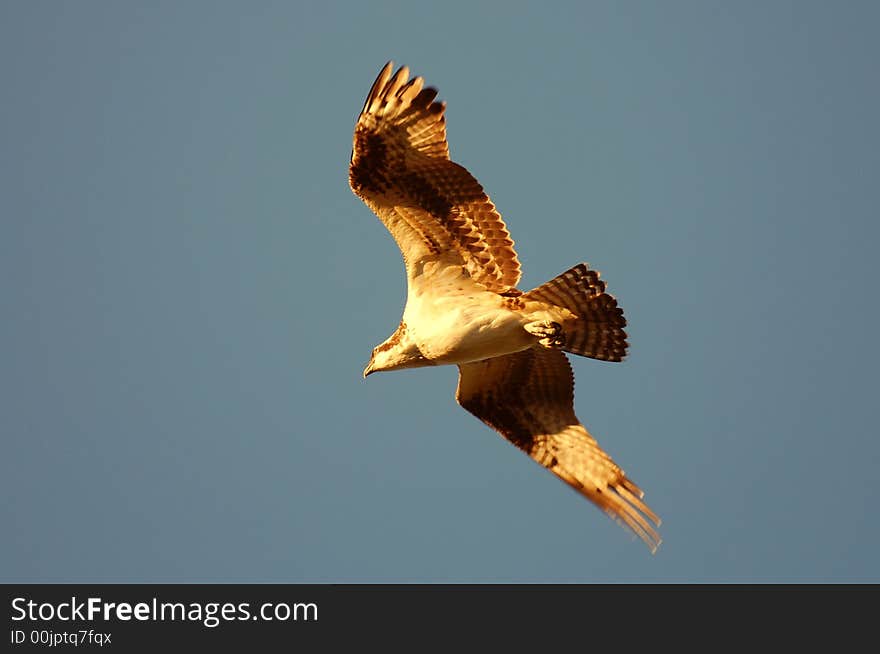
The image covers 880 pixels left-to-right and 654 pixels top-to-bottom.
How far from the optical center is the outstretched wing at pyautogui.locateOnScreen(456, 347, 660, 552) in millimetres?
12641

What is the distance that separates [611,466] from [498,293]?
2.25 metres

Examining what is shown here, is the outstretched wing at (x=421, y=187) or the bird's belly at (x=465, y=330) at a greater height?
the outstretched wing at (x=421, y=187)

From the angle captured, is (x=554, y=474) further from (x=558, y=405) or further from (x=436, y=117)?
(x=436, y=117)

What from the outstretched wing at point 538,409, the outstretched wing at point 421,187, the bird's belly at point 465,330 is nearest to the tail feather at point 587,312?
the bird's belly at point 465,330

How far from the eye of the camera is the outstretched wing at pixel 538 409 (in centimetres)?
1264

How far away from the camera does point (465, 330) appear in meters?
11.7

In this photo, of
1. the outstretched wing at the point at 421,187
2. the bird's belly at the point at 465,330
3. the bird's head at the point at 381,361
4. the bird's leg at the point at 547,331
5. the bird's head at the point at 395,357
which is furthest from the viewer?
the bird's head at the point at 381,361

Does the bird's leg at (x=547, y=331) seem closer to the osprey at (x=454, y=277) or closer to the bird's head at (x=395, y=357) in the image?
the osprey at (x=454, y=277)

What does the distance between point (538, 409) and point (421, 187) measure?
9.48 feet

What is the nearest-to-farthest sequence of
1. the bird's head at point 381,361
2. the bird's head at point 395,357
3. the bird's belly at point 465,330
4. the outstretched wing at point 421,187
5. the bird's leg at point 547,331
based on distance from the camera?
the outstretched wing at point 421,187 → the bird's leg at point 547,331 → the bird's belly at point 465,330 → the bird's head at point 395,357 → the bird's head at point 381,361

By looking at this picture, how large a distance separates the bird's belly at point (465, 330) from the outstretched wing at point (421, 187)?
0.30 metres

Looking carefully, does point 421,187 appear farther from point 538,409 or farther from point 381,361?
point 538,409

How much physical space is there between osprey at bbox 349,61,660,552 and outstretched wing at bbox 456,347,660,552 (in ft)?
0.45

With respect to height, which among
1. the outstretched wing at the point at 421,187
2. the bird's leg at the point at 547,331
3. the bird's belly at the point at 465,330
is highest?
the outstretched wing at the point at 421,187
